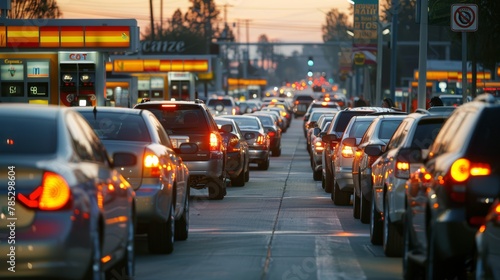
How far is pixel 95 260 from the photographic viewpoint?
30.1 ft

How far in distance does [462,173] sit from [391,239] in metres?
4.42

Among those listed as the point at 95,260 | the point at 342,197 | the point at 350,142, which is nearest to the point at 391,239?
the point at 95,260

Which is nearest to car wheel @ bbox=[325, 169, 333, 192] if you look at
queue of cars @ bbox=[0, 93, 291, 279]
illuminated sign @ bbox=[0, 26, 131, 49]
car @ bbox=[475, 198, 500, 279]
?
queue of cars @ bbox=[0, 93, 291, 279]

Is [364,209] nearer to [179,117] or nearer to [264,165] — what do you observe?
[179,117]

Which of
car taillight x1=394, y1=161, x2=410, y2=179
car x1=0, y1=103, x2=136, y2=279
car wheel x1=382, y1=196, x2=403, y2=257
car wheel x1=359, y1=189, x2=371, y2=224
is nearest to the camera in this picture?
car x1=0, y1=103, x2=136, y2=279

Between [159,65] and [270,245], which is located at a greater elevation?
[159,65]

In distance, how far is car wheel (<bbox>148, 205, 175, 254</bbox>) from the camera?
1447 centimetres

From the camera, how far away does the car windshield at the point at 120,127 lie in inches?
587

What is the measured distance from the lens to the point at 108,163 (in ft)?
35.9

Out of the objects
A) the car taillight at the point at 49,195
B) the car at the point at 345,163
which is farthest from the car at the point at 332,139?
the car taillight at the point at 49,195

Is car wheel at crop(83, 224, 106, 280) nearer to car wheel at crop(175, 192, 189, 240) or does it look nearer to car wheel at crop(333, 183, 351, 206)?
car wheel at crop(175, 192, 189, 240)

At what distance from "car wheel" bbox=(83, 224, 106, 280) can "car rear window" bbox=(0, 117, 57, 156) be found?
660 mm

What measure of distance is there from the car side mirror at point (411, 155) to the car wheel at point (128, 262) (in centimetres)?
256

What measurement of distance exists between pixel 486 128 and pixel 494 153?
10.5 inches
